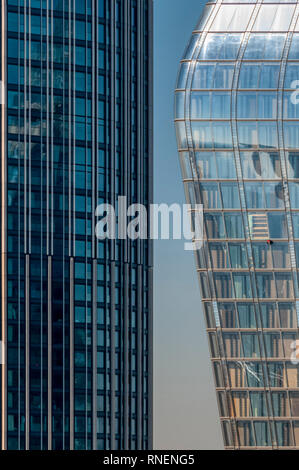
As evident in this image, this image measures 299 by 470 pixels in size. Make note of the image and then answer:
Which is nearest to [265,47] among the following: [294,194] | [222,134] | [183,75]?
[183,75]

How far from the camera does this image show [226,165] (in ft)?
369

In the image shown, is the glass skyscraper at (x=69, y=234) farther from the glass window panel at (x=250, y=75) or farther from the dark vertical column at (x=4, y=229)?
the glass window panel at (x=250, y=75)

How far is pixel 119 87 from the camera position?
610 ft

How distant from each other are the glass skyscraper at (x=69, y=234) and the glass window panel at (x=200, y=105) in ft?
218

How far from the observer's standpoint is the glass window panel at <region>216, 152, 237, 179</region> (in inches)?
4405

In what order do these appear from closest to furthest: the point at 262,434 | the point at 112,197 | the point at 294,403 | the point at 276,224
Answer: the point at 276,224, the point at 262,434, the point at 294,403, the point at 112,197

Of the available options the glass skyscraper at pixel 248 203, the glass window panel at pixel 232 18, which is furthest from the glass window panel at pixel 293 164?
the glass window panel at pixel 232 18

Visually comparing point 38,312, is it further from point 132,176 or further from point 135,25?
point 135,25

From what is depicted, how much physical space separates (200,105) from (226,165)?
267 inches

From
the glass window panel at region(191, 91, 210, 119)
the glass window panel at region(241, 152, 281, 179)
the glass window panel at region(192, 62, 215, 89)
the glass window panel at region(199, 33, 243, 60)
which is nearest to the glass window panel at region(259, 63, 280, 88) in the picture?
the glass window panel at region(199, 33, 243, 60)

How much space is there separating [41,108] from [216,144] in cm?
7113

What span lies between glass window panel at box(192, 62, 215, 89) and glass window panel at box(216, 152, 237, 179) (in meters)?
7.36

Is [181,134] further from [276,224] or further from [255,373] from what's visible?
[255,373]

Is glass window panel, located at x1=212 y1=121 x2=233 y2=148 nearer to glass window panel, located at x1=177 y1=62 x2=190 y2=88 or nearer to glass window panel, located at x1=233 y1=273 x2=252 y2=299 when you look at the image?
glass window panel, located at x1=177 y1=62 x2=190 y2=88
